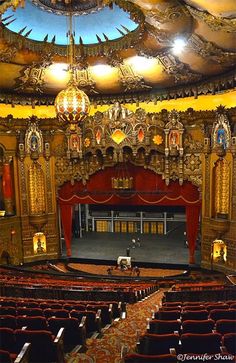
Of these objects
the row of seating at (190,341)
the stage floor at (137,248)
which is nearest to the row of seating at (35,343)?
the row of seating at (190,341)

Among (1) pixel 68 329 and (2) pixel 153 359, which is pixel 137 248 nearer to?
(1) pixel 68 329

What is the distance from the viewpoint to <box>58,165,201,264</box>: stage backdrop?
15.4 m

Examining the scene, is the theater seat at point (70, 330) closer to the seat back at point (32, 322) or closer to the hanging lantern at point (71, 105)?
the seat back at point (32, 322)

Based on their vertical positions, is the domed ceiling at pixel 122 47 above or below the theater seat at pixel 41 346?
above

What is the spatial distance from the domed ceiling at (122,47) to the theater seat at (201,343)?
5293 millimetres

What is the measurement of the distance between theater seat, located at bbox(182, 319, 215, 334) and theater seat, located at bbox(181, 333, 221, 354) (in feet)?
1.85

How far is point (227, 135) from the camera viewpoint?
1355 cm

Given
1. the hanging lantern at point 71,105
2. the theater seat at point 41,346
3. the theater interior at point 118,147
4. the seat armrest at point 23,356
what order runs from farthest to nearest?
the theater interior at point 118,147 → the hanging lantern at point 71,105 → the theater seat at point 41,346 → the seat armrest at point 23,356

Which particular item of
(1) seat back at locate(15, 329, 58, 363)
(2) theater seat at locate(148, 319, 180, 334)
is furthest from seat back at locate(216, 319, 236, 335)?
(1) seat back at locate(15, 329, 58, 363)

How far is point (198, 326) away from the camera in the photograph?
4.30m

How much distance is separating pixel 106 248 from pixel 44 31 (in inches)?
456

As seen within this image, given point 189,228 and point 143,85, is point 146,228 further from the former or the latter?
point 143,85

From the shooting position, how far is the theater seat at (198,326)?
4242 millimetres

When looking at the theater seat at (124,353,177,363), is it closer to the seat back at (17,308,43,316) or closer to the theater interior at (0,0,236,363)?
the seat back at (17,308,43,316)
